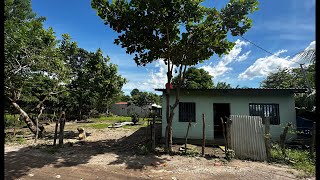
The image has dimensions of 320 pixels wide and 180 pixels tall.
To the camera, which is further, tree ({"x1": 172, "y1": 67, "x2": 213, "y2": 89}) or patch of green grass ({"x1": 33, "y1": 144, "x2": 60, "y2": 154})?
tree ({"x1": 172, "y1": 67, "x2": 213, "y2": 89})

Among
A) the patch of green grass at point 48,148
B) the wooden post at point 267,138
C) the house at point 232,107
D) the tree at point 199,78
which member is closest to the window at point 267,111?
the house at point 232,107

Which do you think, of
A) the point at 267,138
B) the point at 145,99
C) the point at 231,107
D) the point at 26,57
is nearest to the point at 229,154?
the point at 267,138

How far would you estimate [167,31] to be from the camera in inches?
360

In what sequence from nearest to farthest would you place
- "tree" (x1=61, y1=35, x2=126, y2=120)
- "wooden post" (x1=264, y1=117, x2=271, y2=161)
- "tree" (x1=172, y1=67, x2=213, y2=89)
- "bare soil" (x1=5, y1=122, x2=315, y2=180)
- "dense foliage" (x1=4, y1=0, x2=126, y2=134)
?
"bare soil" (x1=5, y1=122, x2=315, y2=180)
"wooden post" (x1=264, y1=117, x2=271, y2=161)
"dense foliage" (x1=4, y1=0, x2=126, y2=134)
"tree" (x1=61, y1=35, x2=126, y2=120)
"tree" (x1=172, y1=67, x2=213, y2=89)

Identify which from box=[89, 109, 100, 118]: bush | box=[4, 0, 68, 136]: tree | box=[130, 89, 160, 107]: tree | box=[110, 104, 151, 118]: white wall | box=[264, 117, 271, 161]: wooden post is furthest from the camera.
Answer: box=[130, 89, 160, 107]: tree

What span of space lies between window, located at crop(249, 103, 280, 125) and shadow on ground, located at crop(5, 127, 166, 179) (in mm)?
6588

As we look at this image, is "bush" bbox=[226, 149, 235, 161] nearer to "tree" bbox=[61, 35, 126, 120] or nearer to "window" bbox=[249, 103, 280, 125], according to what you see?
"window" bbox=[249, 103, 280, 125]

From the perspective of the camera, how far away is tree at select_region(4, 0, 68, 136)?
8507 mm

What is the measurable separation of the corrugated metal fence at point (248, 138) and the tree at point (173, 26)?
106 inches

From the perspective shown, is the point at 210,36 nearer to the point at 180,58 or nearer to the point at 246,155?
the point at 180,58

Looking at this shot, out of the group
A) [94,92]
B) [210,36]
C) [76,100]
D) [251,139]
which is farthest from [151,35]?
[76,100]

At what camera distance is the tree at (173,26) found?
8.67 m

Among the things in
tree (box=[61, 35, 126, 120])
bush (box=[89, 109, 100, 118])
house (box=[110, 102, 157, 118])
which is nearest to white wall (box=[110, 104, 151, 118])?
house (box=[110, 102, 157, 118])

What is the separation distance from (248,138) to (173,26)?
5469 millimetres
